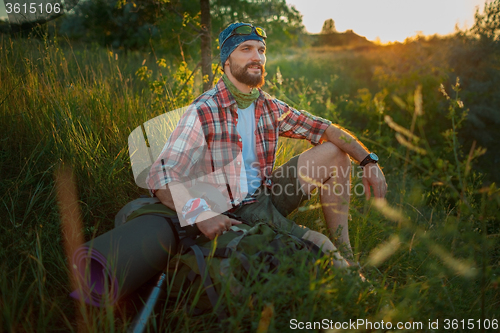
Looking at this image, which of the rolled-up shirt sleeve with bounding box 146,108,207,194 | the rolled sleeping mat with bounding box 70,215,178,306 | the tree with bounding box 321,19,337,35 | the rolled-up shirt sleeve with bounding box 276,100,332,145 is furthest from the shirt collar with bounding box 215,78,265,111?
the tree with bounding box 321,19,337,35

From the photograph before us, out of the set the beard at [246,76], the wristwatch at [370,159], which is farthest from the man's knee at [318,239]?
the beard at [246,76]

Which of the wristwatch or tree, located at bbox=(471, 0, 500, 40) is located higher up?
tree, located at bbox=(471, 0, 500, 40)

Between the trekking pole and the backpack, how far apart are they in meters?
0.05

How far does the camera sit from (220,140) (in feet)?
7.75

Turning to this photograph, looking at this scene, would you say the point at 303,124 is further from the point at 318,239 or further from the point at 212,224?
the point at 212,224

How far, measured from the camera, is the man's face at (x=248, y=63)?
8.25 ft

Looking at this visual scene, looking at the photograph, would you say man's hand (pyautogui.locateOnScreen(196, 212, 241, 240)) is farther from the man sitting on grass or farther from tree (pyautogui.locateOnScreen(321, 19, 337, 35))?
tree (pyautogui.locateOnScreen(321, 19, 337, 35))

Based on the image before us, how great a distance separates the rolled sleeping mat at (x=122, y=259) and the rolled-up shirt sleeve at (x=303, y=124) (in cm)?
140

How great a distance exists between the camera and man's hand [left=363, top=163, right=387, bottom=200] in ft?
8.01

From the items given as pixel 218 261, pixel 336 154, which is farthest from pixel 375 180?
pixel 218 261

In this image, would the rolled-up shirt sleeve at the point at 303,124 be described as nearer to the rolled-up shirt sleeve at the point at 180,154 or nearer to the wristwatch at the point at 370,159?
the wristwatch at the point at 370,159

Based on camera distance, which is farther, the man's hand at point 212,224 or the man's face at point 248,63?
the man's face at point 248,63

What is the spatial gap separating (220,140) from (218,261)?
987 mm

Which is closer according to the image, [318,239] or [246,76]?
[318,239]
